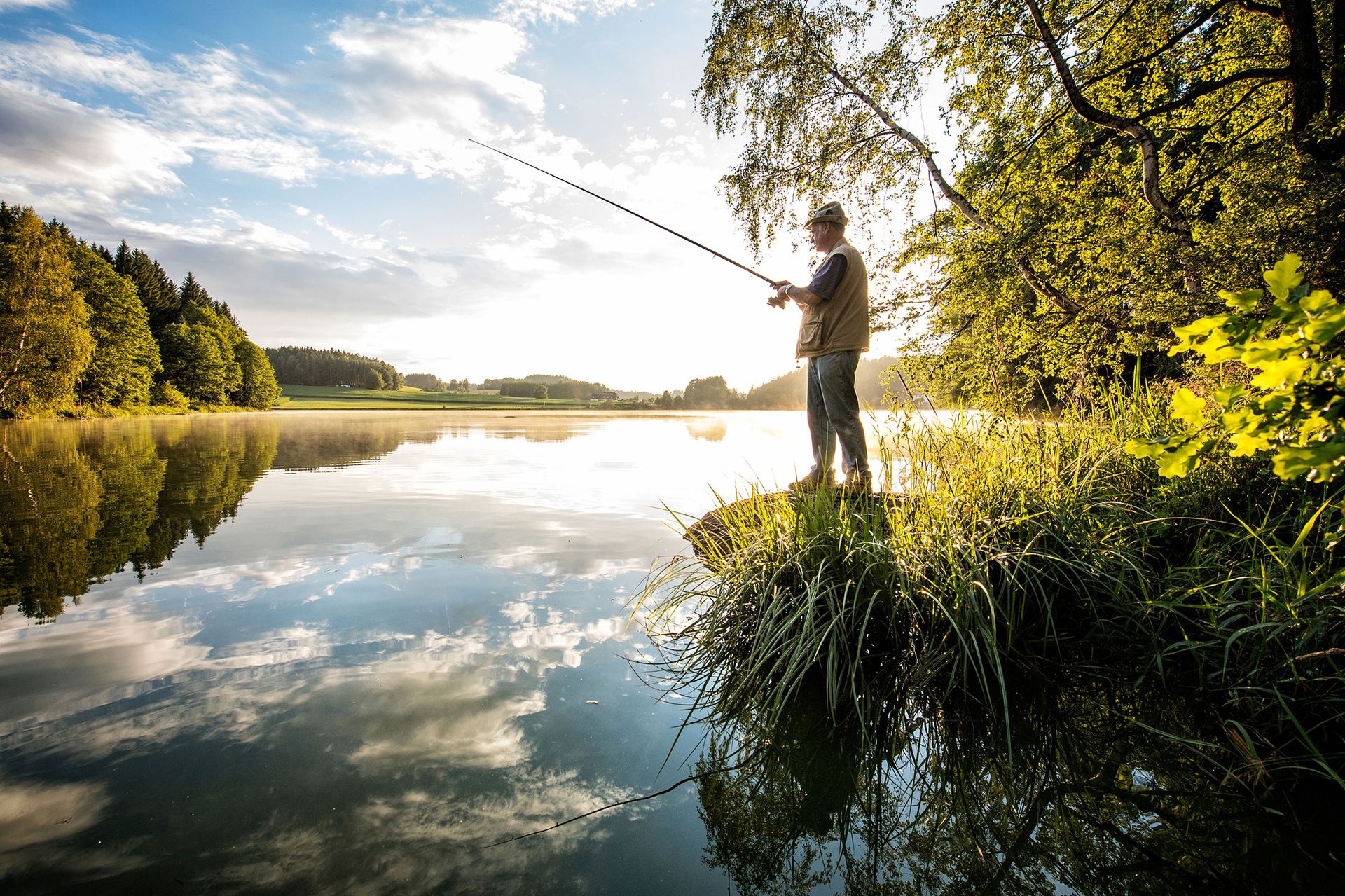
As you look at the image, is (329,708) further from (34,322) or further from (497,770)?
(34,322)

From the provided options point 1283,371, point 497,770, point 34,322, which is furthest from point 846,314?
point 34,322

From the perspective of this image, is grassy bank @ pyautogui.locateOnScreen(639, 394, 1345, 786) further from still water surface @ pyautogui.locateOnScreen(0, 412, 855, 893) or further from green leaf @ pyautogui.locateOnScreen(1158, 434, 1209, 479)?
green leaf @ pyautogui.locateOnScreen(1158, 434, 1209, 479)

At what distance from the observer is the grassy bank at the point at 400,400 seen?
69.2 meters

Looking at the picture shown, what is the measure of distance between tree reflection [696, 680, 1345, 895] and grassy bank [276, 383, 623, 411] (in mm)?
65702

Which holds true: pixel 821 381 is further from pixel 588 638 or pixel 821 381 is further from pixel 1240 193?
pixel 1240 193

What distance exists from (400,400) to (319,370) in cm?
3030

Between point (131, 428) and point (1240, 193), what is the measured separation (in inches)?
1256

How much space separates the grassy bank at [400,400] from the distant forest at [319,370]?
2580mm

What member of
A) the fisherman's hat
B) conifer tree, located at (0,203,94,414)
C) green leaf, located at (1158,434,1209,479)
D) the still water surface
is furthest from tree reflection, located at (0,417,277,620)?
conifer tree, located at (0,203,94,414)

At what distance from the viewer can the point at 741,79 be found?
29.5 ft

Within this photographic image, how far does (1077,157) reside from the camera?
264 inches

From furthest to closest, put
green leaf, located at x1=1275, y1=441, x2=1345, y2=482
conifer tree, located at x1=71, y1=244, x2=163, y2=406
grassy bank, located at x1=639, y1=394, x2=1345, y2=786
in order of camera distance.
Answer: conifer tree, located at x1=71, y1=244, x2=163, y2=406 → grassy bank, located at x1=639, y1=394, x2=1345, y2=786 → green leaf, located at x1=1275, y1=441, x2=1345, y2=482

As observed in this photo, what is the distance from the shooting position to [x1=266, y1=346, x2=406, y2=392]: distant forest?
3848 inches

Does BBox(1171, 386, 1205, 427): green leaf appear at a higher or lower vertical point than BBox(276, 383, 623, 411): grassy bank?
lower
